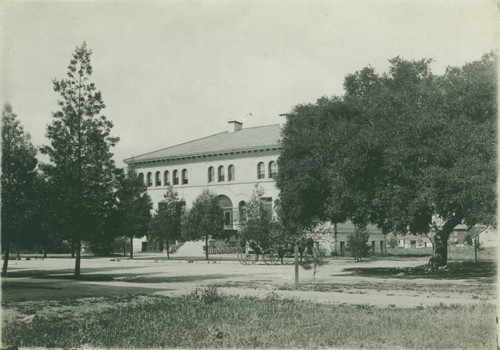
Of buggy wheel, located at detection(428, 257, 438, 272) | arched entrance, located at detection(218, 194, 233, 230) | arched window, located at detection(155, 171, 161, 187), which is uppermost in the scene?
arched window, located at detection(155, 171, 161, 187)

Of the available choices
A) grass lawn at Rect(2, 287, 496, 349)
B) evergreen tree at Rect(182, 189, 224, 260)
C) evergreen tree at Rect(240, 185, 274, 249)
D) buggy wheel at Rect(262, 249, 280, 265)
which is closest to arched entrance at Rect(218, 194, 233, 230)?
evergreen tree at Rect(182, 189, 224, 260)

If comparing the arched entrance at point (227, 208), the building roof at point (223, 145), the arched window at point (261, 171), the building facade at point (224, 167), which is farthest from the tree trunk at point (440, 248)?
the arched entrance at point (227, 208)

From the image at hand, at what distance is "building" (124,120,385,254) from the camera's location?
5316cm

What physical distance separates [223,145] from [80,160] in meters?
37.8

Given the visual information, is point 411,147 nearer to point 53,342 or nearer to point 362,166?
point 362,166

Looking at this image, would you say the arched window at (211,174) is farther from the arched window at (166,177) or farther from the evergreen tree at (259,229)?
the evergreen tree at (259,229)

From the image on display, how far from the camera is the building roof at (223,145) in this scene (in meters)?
54.3

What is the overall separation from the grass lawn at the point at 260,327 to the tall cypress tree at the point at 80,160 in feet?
32.0

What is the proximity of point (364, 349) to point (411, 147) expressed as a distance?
520 inches

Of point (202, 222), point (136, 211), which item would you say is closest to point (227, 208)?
point (136, 211)

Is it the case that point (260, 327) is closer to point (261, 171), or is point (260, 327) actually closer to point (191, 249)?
point (191, 249)

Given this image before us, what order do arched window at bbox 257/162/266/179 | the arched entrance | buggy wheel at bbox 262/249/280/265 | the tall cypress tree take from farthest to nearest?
the arched entrance, arched window at bbox 257/162/266/179, buggy wheel at bbox 262/249/280/265, the tall cypress tree

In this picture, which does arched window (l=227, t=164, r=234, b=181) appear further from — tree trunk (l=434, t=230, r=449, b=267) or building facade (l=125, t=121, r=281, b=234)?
tree trunk (l=434, t=230, r=449, b=267)

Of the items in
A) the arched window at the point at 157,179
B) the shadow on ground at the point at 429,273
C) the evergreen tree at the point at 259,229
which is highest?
the arched window at the point at 157,179
